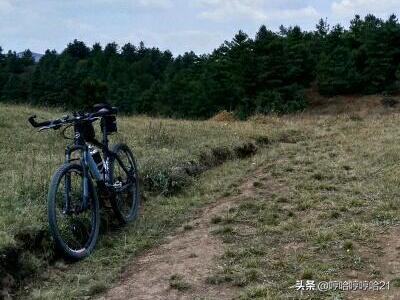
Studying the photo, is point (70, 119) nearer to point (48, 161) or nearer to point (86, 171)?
point (86, 171)

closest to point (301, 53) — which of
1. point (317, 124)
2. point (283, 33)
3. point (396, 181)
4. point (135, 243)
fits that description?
point (283, 33)

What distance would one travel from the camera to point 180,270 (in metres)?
4.12

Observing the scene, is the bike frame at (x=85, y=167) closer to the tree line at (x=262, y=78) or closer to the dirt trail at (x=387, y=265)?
the dirt trail at (x=387, y=265)

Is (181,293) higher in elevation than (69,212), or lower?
lower

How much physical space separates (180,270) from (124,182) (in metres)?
1.83

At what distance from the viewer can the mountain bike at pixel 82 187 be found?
4.38 meters

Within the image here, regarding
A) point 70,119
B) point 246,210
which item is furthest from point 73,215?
point 246,210

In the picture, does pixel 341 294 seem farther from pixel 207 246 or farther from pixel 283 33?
pixel 283 33

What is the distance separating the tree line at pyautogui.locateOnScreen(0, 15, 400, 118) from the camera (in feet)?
101

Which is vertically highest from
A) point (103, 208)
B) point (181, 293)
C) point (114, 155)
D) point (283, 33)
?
point (283, 33)

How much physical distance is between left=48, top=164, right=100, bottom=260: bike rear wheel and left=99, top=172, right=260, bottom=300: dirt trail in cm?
55

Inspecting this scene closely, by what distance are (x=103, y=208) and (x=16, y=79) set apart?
47303mm

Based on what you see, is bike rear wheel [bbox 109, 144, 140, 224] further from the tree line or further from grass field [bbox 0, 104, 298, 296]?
the tree line

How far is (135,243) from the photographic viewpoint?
485 centimetres
